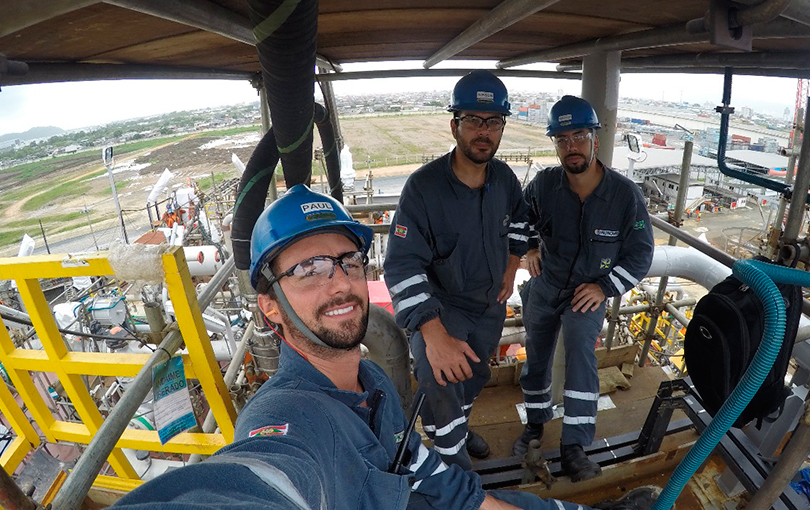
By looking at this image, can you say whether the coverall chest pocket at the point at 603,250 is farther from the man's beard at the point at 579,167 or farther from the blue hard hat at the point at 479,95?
the blue hard hat at the point at 479,95

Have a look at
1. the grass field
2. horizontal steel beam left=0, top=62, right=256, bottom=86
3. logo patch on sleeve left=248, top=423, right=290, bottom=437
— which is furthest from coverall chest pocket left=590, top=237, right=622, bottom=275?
the grass field

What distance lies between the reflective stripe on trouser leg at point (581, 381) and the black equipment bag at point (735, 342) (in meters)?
0.52

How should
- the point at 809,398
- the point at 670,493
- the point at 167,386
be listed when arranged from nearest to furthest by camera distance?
the point at 809,398 → the point at 670,493 → the point at 167,386

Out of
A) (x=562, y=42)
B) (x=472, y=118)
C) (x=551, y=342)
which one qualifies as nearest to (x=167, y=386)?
(x=472, y=118)

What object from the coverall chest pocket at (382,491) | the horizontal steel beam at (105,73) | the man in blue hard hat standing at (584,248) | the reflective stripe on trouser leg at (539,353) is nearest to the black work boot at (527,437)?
the reflective stripe on trouser leg at (539,353)

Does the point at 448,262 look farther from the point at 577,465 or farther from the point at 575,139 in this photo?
the point at 577,465

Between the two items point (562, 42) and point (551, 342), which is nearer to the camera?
point (551, 342)

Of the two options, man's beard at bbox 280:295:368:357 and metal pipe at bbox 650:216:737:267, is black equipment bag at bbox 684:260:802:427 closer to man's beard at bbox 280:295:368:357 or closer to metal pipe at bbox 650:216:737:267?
metal pipe at bbox 650:216:737:267

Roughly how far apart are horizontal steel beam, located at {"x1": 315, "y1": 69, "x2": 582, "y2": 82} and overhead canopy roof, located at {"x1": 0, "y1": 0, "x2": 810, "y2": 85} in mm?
187

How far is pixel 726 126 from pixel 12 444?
192 inches

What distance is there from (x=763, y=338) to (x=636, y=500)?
1.37 metres

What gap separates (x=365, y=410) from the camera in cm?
140

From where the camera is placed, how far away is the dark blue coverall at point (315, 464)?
2.36 ft

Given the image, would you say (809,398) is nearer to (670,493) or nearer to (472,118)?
(670,493)
